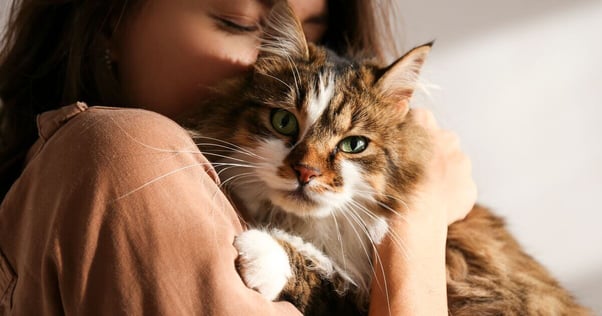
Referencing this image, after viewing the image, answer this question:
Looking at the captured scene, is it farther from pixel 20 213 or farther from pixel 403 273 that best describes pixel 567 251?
pixel 20 213

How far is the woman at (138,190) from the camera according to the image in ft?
2.89

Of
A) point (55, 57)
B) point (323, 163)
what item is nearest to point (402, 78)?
point (323, 163)

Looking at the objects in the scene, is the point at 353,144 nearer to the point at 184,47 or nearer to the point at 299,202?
the point at 299,202

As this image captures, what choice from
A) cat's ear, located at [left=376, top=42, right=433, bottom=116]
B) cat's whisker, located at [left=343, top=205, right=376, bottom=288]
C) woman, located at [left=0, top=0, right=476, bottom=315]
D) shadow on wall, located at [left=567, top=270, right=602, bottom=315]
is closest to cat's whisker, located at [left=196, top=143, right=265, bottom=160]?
woman, located at [left=0, top=0, right=476, bottom=315]

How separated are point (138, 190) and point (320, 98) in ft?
1.55

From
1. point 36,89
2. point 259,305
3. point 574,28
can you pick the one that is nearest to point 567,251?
point 574,28

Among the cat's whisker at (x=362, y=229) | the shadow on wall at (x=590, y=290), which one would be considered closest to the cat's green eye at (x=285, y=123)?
the cat's whisker at (x=362, y=229)

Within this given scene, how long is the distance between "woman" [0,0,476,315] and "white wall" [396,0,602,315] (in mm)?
968

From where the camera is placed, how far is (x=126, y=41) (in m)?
1.47

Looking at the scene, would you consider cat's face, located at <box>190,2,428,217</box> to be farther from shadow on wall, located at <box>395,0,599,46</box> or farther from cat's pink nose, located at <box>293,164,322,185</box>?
shadow on wall, located at <box>395,0,599,46</box>

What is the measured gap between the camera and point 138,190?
906 millimetres

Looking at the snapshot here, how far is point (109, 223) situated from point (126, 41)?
2.35ft

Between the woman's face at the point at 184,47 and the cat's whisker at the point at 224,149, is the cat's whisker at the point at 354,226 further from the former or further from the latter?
the woman's face at the point at 184,47

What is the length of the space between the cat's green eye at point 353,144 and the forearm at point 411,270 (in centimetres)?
18
